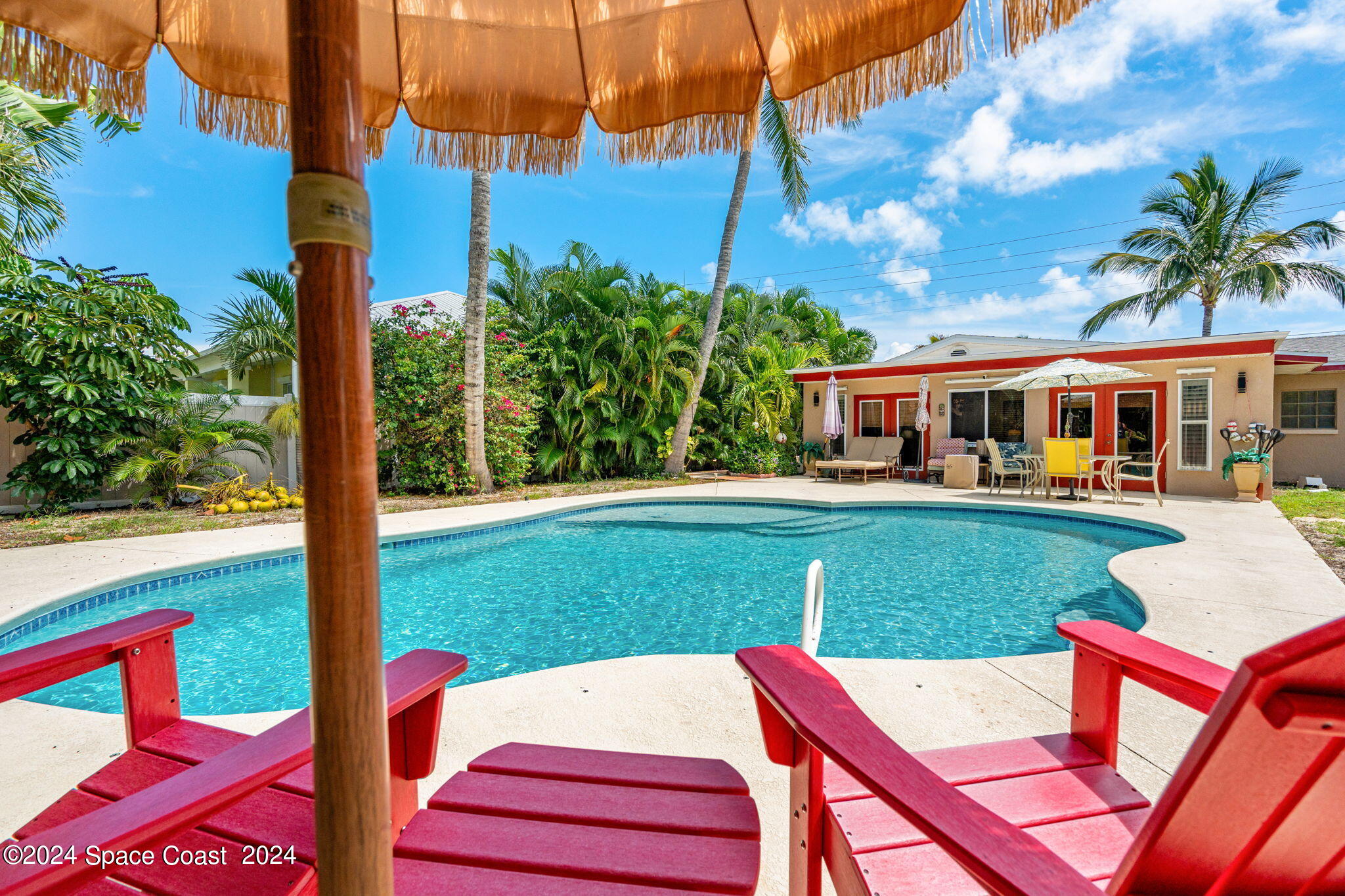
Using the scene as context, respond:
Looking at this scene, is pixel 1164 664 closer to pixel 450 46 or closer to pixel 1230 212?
pixel 450 46

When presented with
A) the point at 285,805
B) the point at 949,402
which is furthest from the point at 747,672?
the point at 949,402

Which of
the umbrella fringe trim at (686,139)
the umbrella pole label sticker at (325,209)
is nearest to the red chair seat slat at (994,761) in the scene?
the umbrella pole label sticker at (325,209)

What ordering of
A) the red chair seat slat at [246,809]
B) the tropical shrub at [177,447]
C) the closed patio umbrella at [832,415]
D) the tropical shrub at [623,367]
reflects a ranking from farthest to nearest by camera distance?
the closed patio umbrella at [832,415]
the tropical shrub at [623,367]
the tropical shrub at [177,447]
the red chair seat slat at [246,809]

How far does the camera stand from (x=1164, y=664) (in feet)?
4.34

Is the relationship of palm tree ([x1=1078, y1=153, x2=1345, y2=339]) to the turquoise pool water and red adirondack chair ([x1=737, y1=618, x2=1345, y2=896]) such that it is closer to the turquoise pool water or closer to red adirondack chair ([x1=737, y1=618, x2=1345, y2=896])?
the turquoise pool water

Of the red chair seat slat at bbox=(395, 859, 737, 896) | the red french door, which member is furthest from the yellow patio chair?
the red chair seat slat at bbox=(395, 859, 737, 896)

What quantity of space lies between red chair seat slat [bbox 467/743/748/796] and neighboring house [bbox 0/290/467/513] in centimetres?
309

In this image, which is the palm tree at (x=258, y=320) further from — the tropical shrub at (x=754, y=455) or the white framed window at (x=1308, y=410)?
the white framed window at (x=1308, y=410)

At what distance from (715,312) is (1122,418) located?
8.34 metres

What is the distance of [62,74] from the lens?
1749 mm

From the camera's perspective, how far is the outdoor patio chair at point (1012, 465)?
10.6 m

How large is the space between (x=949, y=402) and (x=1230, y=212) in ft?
39.6

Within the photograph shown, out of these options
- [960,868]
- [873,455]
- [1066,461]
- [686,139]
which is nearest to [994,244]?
[873,455]

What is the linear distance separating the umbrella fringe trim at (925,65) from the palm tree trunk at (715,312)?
1085 centimetres
